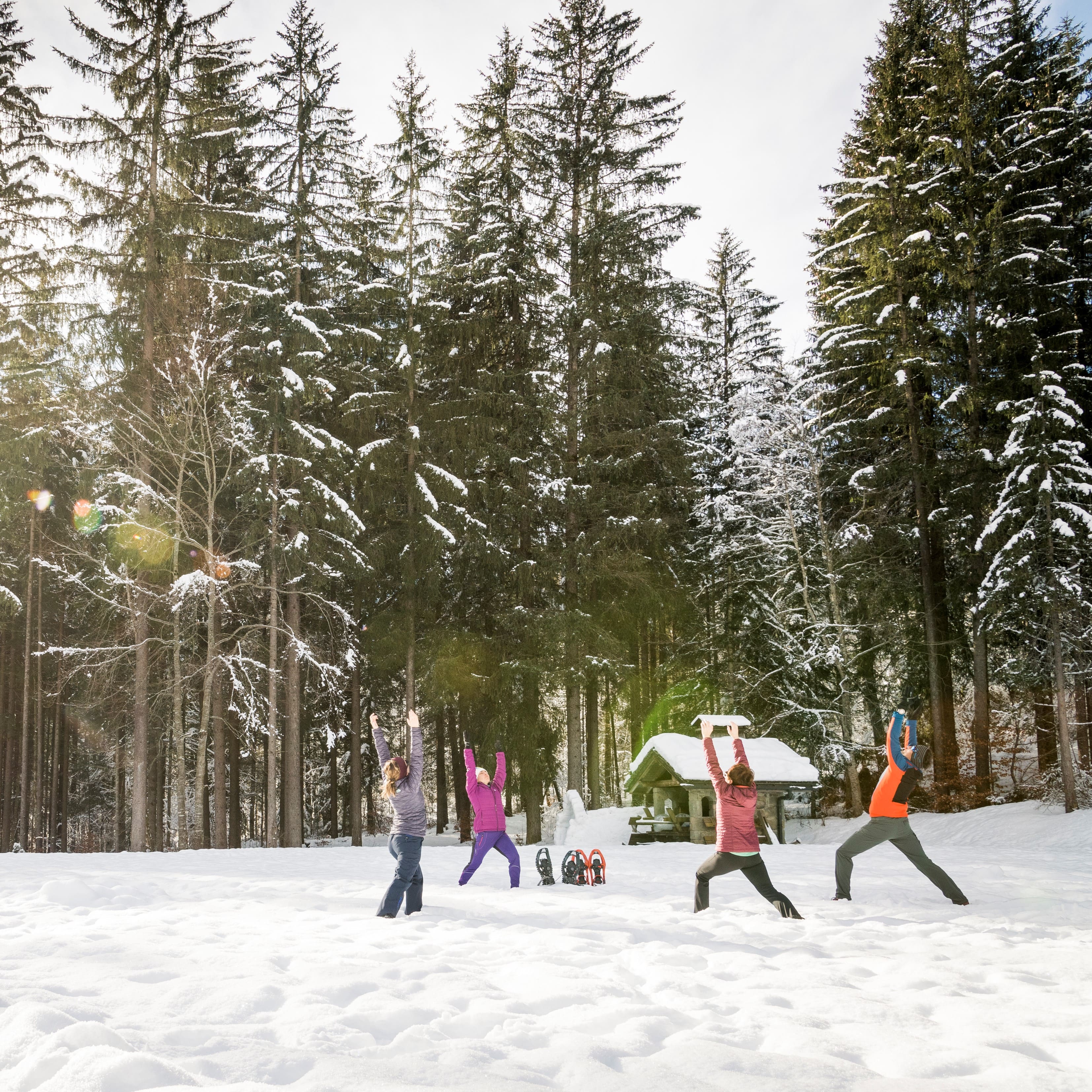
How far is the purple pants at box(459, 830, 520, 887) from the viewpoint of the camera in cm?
1108

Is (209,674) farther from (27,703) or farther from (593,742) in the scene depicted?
(593,742)

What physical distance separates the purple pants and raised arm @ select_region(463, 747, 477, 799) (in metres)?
0.53

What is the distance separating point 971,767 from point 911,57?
67.5 ft

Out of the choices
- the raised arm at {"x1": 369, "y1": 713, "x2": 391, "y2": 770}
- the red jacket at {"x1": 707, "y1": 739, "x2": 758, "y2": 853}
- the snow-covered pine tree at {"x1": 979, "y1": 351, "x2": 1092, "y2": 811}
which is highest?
the snow-covered pine tree at {"x1": 979, "y1": 351, "x2": 1092, "y2": 811}

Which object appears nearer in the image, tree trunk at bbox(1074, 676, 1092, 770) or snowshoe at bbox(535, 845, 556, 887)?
snowshoe at bbox(535, 845, 556, 887)

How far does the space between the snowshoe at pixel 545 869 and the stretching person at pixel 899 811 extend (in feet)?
12.6

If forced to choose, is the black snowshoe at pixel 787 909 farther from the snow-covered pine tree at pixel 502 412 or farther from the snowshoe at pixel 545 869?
the snow-covered pine tree at pixel 502 412

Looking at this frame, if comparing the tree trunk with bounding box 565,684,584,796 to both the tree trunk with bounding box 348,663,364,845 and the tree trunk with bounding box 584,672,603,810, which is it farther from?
the tree trunk with bounding box 348,663,364,845

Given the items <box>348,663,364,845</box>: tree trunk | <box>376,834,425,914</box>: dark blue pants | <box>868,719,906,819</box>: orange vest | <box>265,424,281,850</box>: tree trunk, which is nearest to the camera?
<box>376,834,425,914</box>: dark blue pants

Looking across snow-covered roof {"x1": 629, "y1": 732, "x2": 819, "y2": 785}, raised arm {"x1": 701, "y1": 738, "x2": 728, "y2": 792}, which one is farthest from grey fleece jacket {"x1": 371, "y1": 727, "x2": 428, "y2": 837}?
snow-covered roof {"x1": 629, "y1": 732, "x2": 819, "y2": 785}

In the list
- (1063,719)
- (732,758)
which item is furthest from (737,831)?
(1063,719)

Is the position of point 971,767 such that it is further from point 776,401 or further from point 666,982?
point 666,982

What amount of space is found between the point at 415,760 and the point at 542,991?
3845 millimetres

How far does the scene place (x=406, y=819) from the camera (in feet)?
27.9
